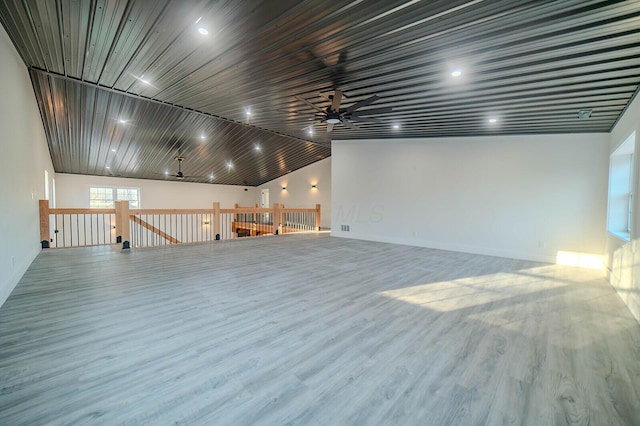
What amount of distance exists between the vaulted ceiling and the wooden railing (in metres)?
2.52

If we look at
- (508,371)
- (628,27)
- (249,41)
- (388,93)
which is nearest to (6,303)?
(249,41)

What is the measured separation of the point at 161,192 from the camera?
1306 cm

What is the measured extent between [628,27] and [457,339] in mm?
3496

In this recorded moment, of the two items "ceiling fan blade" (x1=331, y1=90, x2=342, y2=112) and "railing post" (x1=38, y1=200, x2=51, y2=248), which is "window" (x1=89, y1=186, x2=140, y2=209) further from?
"ceiling fan blade" (x1=331, y1=90, x2=342, y2=112)

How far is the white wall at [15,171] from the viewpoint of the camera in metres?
3.27

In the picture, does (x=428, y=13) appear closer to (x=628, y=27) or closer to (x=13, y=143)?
(x=628, y=27)

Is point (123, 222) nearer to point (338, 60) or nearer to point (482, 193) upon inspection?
point (338, 60)

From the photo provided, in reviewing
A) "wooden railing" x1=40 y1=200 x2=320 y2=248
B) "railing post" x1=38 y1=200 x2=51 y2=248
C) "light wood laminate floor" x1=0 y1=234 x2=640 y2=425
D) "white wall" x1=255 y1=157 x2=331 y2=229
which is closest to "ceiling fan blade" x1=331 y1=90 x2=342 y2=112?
"light wood laminate floor" x1=0 y1=234 x2=640 y2=425

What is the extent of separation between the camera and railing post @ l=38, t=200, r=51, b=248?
5.84 metres

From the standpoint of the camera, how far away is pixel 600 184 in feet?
18.5

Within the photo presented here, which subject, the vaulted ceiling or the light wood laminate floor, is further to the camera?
the vaulted ceiling

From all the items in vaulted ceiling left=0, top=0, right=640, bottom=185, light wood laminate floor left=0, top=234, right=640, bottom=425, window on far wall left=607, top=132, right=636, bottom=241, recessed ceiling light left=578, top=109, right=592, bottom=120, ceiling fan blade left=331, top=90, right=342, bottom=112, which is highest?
vaulted ceiling left=0, top=0, right=640, bottom=185

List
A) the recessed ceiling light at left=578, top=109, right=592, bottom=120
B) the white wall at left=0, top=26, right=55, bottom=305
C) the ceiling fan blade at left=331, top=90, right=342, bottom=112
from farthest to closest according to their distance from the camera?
the recessed ceiling light at left=578, top=109, right=592, bottom=120
the ceiling fan blade at left=331, top=90, right=342, bottom=112
the white wall at left=0, top=26, right=55, bottom=305

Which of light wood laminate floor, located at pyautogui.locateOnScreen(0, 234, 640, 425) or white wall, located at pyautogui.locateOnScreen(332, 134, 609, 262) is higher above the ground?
white wall, located at pyautogui.locateOnScreen(332, 134, 609, 262)
